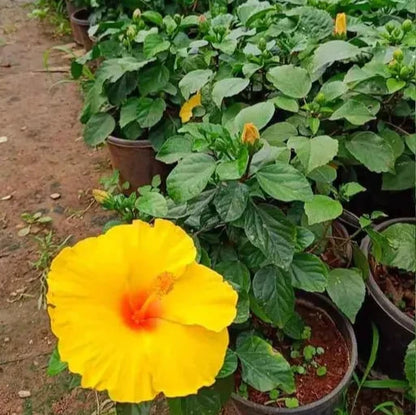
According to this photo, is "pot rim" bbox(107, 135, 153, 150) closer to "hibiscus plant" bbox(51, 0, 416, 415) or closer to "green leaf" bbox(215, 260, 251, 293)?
"hibiscus plant" bbox(51, 0, 416, 415)

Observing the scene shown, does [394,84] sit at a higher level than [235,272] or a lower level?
higher

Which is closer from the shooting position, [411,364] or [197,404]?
[197,404]

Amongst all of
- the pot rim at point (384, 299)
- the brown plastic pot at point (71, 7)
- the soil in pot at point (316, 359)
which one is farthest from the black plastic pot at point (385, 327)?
the brown plastic pot at point (71, 7)

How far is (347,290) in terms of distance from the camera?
114cm

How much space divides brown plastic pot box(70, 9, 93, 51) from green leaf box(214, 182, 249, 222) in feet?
7.74

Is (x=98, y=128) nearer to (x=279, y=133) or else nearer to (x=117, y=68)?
(x=117, y=68)

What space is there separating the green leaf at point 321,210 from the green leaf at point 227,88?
36 cm

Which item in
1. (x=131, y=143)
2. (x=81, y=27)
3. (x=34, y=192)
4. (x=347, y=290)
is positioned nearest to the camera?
(x=347, y=290)

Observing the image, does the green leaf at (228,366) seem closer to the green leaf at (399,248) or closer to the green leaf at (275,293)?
the green leaf at (275,293)

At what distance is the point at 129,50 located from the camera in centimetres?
177

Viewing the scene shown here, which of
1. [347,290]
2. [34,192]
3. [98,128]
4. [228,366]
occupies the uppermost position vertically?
[228,366]

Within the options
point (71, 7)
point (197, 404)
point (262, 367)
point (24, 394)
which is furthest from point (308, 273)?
point (71, 7)

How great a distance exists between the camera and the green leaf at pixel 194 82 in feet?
4.58

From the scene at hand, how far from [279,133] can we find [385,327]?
1.61 feet
